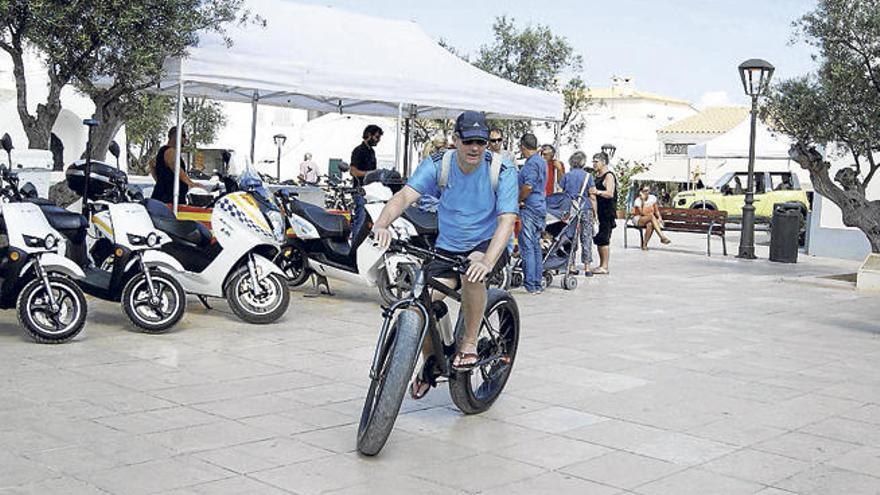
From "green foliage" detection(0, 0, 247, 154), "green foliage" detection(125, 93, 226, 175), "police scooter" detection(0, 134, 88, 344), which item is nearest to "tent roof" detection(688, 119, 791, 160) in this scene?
"green foliage" detection(125, 93, 226, 175)

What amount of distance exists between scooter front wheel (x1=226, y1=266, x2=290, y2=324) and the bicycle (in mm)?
2857

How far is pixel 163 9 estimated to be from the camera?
406 inches

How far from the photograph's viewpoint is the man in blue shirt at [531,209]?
11328 millimetres

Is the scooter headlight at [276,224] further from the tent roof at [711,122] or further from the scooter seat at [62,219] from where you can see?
the tent roof at [711,122]

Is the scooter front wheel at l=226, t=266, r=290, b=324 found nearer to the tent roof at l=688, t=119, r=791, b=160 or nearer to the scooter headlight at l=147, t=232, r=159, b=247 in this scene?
the scooter headlight at l=147, t=232, r=159, b=247

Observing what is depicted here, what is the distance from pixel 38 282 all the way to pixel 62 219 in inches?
31.4

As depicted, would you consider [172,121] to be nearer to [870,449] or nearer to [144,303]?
[144,303]

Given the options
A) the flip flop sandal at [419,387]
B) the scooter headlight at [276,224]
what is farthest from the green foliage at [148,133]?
the flip flop sandal at [419,387]

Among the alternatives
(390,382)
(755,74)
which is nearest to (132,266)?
(390,382)

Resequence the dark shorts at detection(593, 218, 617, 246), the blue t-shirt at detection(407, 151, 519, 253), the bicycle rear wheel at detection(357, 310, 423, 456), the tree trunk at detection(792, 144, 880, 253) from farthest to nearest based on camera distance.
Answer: the dark shorts at detection(593, 218, 617, 246) < the tree trunk at detection(792, 144, 880, 253) < the blue t-shirt at detection(407, 151, 519, 253) < the bicycle rear wheel at detection(357, 310, 423, 456)

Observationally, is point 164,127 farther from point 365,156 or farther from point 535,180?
point 535,180

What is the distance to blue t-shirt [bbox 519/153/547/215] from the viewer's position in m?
11.3

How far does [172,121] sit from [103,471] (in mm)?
35062

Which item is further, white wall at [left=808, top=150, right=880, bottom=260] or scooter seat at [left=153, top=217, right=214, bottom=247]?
white wall at [left=808, top=150, right=880, bottom=260]
